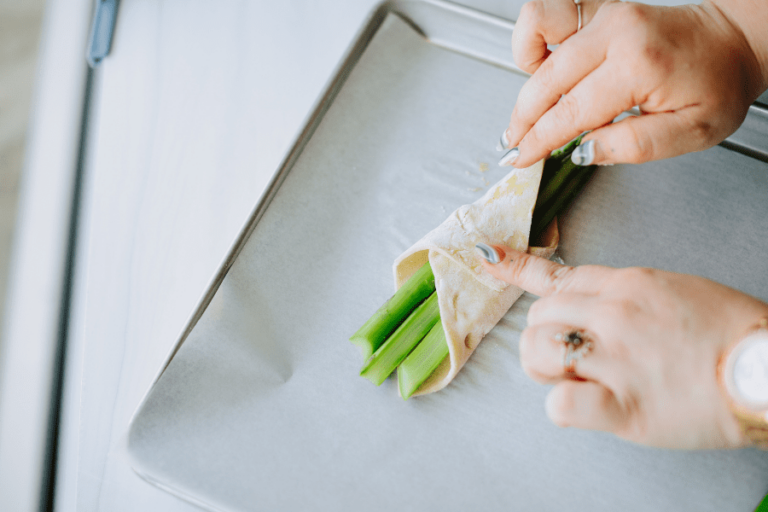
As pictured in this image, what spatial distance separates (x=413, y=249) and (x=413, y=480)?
1.73ft

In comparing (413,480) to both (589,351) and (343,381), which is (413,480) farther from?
(589,351)

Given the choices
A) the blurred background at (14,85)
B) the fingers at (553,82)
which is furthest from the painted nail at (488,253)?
the blurred background at (14,85)

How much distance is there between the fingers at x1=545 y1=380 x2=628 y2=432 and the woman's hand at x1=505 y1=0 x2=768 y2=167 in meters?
0.46

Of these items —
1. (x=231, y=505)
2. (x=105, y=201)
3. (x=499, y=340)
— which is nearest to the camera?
(x=231, y=505)

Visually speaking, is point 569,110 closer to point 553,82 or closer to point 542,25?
point 553,82

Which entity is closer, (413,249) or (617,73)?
(617,73)

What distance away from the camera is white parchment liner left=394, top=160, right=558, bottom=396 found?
1124 millimetres

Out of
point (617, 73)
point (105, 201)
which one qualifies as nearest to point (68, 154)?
point (105, 201)

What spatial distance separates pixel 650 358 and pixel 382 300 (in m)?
0.61

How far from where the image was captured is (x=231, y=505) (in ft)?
3.51

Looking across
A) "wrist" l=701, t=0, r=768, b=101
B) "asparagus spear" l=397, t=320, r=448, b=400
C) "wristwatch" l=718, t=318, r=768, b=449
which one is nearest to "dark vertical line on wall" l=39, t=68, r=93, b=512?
"asparagus spear" l=397, t=320, r=448, b=400

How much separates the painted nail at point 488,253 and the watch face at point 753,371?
0.47 meters

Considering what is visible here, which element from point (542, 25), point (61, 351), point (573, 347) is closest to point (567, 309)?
point (573, 347)

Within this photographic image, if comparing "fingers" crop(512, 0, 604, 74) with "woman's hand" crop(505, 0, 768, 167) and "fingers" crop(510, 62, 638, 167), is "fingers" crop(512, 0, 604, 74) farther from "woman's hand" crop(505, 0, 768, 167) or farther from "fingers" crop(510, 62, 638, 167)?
"fingers" crop(510, 62, 638, 167)
